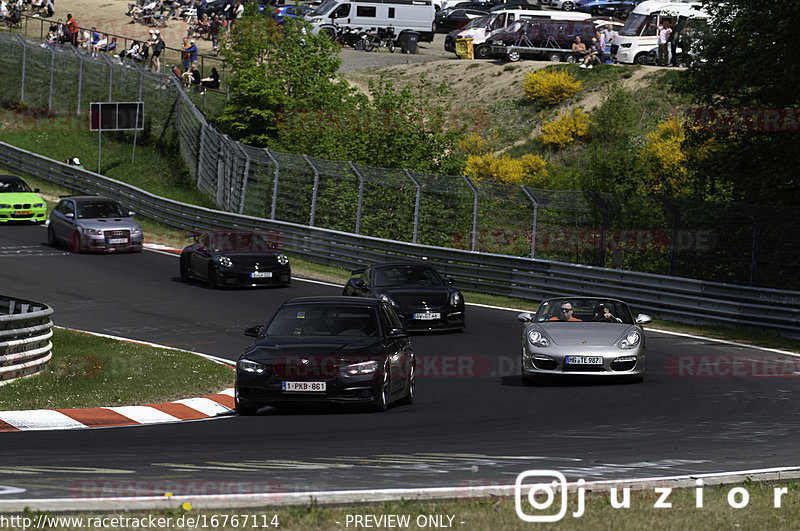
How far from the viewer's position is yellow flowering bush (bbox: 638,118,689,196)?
4107 centimetres

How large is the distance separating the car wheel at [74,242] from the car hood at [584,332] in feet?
59.2

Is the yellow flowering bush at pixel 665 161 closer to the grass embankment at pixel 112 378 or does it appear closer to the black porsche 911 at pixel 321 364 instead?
the grass embankment at pixel 112 378

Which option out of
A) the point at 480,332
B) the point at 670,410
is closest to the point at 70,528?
the point at 670,410

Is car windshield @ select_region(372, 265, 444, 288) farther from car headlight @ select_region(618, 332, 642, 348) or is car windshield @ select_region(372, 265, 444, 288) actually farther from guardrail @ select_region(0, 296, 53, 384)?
guardrail @ select_region(0, 296, 53, 384)

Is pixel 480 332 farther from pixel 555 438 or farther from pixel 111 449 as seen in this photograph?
pixel 111 449

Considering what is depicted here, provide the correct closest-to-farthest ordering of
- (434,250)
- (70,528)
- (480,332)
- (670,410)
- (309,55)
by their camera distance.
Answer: (70,528), (670,410), (480,332), (434,250), (309,55)

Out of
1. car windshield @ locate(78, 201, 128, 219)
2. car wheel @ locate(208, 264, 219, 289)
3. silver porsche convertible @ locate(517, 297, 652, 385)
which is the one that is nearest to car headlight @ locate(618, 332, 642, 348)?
silver porsche convertible @ locate(517, 297, 652, 385)

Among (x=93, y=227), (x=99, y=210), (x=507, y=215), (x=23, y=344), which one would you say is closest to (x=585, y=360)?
(x=23, y=344)

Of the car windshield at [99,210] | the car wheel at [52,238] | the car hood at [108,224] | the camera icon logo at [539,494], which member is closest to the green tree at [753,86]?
the car hood at [108,224]

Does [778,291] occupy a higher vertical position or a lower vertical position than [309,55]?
lower

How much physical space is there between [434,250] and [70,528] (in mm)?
21991

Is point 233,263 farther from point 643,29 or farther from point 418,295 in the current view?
point 643,29

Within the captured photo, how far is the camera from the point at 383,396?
41.4 ft

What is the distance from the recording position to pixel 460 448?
9875 millimetres
